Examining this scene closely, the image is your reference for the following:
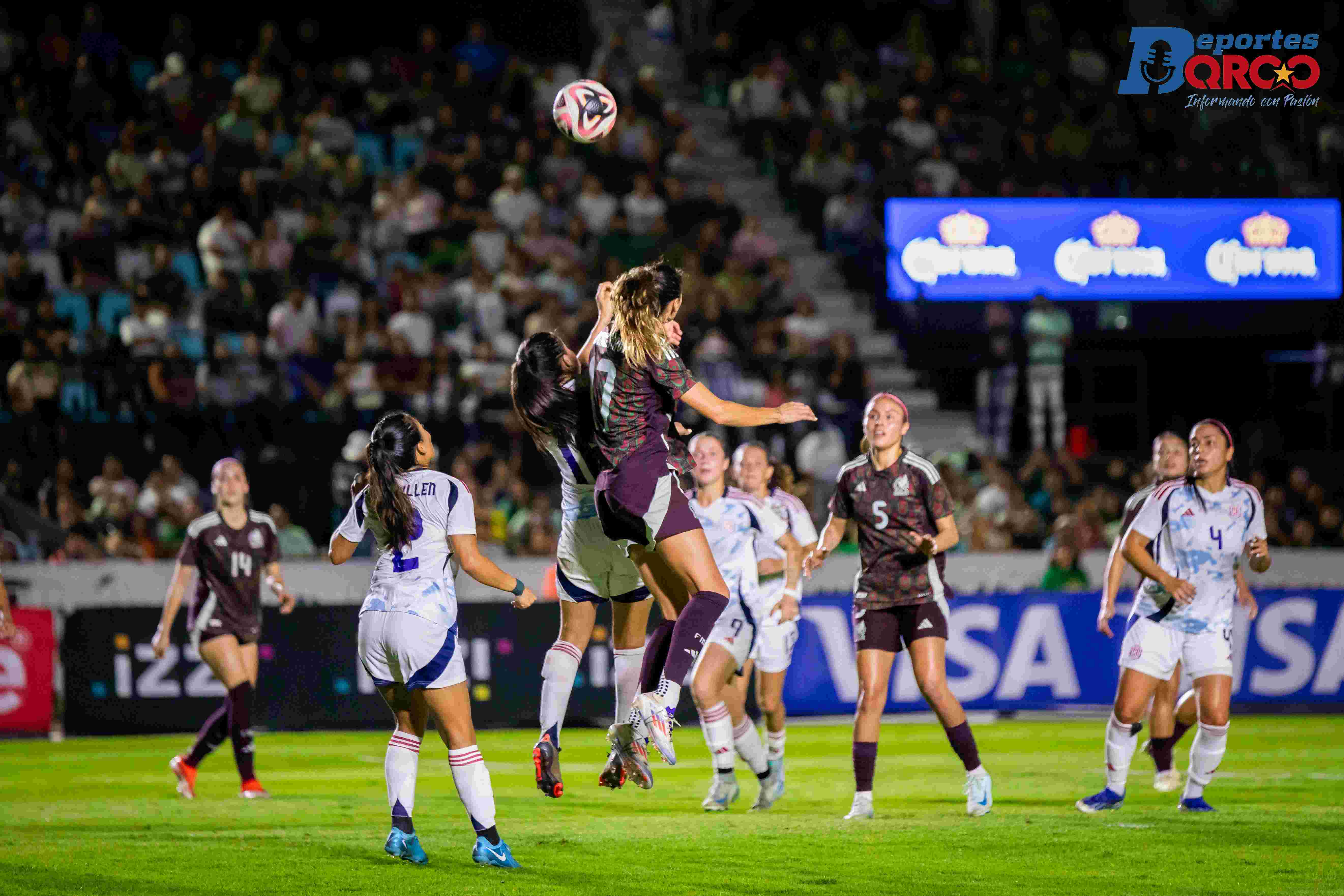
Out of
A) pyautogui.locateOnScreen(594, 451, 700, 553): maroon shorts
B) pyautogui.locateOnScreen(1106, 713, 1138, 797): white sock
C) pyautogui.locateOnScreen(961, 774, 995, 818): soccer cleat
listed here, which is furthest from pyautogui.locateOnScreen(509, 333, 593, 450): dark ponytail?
pyautogui.locateOnScreen(1106, 713, 1138, 797): white sock

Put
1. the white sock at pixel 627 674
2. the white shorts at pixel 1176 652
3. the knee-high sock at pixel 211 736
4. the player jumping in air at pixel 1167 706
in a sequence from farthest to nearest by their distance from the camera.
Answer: the knee-high sock at pixel 211 736
the player jumping in air at pixel 1167 706
the white shorts at pixel 1176 652
the white sock at pixel 627 674

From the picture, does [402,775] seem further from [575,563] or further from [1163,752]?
[1163,752]

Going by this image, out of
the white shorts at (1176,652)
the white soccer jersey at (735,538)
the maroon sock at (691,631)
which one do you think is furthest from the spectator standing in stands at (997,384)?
the maroon sock at (691,631)

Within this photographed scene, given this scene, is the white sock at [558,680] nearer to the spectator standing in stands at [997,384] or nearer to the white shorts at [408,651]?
the white shorts at [408,651]

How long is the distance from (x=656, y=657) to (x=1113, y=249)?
15655 mm

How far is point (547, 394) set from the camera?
7832 mm


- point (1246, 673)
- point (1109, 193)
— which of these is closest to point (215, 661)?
point (1246, 673)

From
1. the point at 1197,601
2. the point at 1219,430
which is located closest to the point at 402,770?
the point at 1197,601

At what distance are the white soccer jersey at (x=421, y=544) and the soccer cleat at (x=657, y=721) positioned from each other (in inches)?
43.0

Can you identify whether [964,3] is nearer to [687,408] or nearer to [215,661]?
[687,408]

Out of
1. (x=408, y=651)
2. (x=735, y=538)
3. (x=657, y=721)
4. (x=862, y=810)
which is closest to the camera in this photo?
(x=657, y=721)

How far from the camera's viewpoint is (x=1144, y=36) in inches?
959

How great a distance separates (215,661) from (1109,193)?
51.4 feet

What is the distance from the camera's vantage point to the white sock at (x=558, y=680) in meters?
8.29
